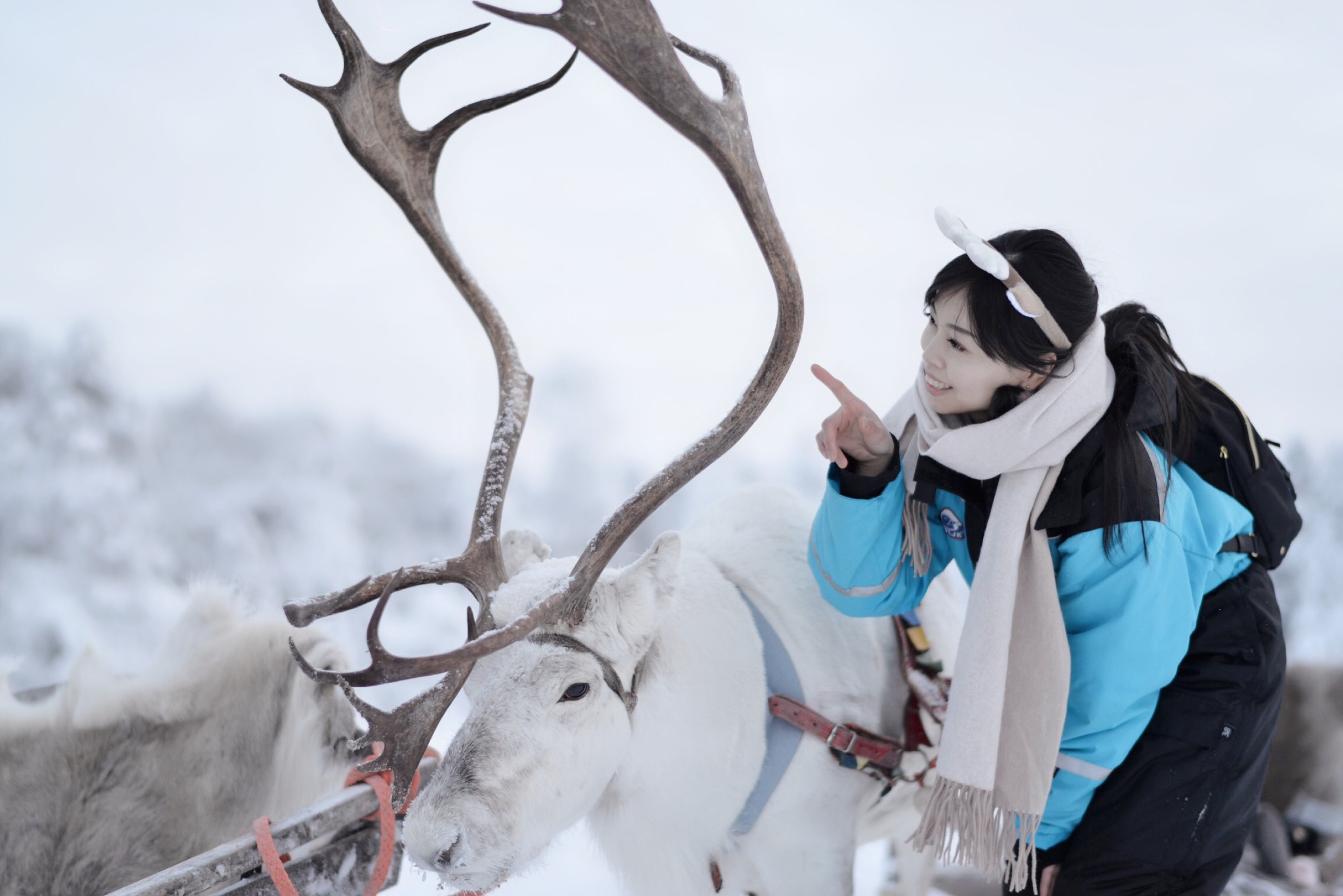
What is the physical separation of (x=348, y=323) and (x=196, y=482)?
1450 mm

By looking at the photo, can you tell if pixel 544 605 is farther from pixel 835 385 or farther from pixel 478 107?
pixel 478 107

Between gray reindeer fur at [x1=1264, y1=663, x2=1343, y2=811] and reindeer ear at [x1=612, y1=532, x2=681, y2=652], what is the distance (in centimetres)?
281

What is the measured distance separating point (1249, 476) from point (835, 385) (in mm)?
737

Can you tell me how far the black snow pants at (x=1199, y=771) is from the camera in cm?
128

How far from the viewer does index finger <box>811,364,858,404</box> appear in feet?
4.39

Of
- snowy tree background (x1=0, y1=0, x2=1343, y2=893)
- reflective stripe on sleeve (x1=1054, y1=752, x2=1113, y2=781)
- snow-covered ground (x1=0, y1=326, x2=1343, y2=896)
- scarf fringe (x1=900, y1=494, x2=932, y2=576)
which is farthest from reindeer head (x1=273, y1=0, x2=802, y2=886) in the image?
snowy tree background (x1=0, y1=0, x2=1343, y2=893)

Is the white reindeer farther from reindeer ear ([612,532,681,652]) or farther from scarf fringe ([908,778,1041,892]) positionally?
scarf fringe ([908,778,1041,892])

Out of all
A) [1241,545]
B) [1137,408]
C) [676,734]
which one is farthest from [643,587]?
[1241,545]

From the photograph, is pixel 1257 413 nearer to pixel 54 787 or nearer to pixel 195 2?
pixel 54 787

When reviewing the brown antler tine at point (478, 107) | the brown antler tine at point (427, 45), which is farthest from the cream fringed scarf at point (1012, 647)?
the brown antler tine at point (427, 45)

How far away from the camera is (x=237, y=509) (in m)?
4.60

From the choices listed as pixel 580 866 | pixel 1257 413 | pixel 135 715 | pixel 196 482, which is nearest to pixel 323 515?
pixel 196 482

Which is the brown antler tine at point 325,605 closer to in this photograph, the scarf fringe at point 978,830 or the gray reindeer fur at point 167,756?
the gray reindeer fur at point 167,756

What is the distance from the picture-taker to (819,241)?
5.89 meters
